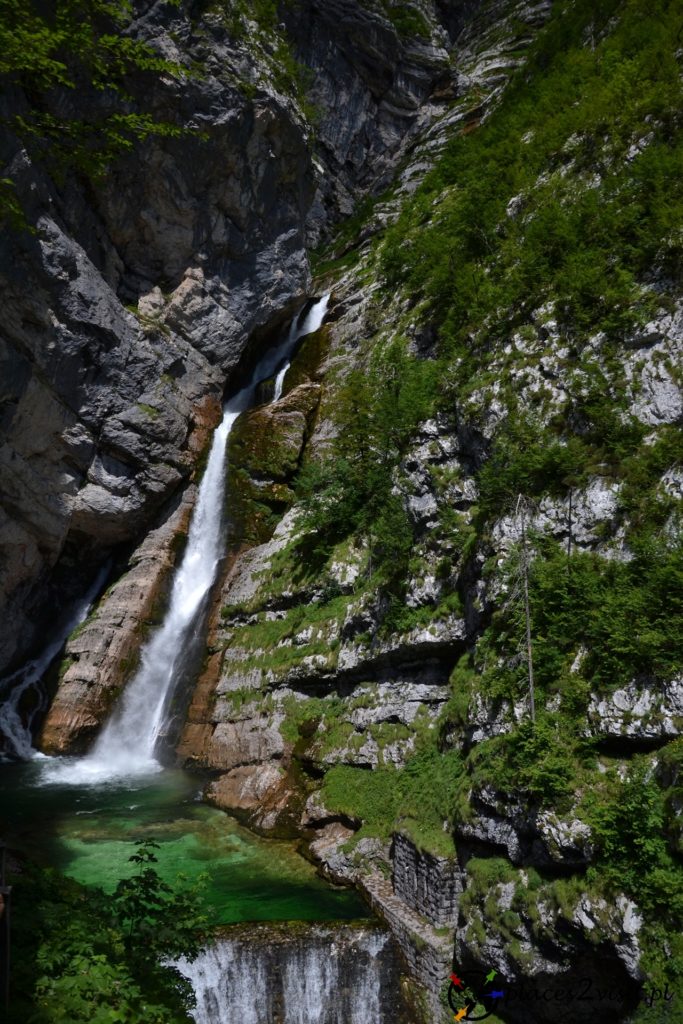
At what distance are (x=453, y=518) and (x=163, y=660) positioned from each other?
9974 millimetres

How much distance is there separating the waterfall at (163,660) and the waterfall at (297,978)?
869 centimetres

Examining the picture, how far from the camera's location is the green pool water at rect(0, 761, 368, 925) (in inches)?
403

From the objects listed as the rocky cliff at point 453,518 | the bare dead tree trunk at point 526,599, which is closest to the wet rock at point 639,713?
the rocky cliff at point 453,518

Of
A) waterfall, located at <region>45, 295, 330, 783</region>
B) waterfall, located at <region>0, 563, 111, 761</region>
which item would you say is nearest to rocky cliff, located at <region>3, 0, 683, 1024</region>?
waterfall, located at <region>45, 295, 330, 783</region>

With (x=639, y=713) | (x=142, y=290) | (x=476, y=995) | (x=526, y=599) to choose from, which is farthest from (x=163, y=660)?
(x=639, y=713)

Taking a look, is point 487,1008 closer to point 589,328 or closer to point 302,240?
point 589,328

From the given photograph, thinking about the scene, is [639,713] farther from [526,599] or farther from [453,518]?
[453,518]

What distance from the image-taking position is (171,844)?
12.2m

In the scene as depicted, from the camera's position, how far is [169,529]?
72.2ft

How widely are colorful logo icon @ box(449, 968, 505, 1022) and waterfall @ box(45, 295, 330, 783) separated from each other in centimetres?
1011

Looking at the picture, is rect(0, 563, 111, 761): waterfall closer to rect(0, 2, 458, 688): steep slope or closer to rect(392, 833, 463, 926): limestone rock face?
rect(0, 2, 458, 688): steep slope

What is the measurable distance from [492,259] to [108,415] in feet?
38.5

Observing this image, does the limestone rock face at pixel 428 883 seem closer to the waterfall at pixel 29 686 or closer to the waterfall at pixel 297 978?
the waterfall at pixel 297 978

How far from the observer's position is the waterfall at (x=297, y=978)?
8.51 meters
